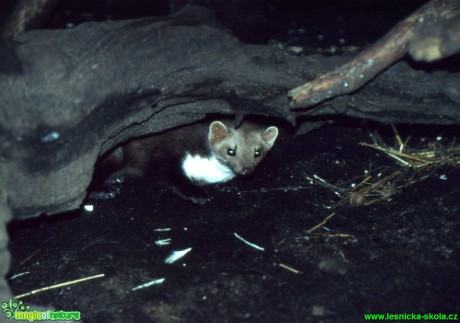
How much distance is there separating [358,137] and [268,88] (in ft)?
6.57

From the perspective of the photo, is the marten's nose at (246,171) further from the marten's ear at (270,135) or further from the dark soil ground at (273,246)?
the marten's ear at (270,135)

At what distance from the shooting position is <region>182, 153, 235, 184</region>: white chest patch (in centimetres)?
618

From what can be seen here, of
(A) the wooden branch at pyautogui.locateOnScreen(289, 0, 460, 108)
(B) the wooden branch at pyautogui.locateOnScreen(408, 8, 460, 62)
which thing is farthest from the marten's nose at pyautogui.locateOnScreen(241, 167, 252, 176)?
(B) the wooden branch at pyautogui.locateOnScreen(408, 8, 460, 62)

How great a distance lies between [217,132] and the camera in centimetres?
612

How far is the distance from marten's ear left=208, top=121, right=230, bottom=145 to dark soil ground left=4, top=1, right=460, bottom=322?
531 mm

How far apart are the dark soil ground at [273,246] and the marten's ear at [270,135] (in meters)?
0.14

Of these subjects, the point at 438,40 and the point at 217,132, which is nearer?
the point at 438,40

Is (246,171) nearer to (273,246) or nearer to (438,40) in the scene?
(273,246)

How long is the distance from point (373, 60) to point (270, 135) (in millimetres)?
2314

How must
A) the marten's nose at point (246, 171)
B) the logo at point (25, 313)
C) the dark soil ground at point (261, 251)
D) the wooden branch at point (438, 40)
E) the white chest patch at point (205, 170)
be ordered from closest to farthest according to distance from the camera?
the logo at point (25, 313), the wooden branch at point (438, 40), the dark soil ground at point (261, 251), the marten's nose at point (246, 171), the white chest patch at point (205, 170)

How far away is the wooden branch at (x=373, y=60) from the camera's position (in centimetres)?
391

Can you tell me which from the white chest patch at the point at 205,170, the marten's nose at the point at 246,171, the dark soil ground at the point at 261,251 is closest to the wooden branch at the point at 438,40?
the dark soil ground at the point at 261,251

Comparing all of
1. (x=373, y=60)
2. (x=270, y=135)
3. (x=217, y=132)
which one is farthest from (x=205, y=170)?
(x=373, y=60)

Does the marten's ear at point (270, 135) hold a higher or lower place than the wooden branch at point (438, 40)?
lower
